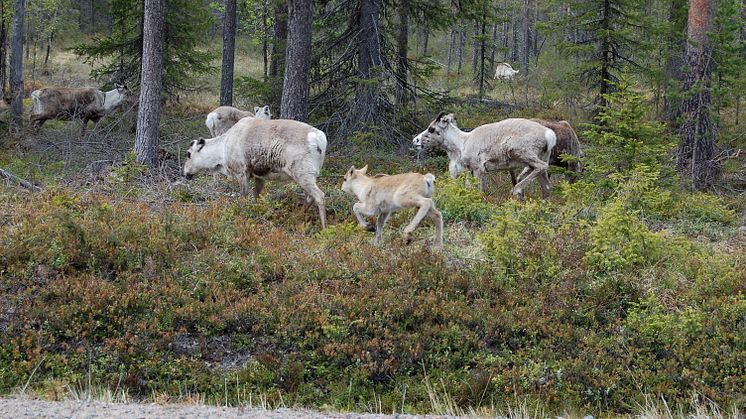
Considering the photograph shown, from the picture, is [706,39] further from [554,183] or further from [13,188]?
[13,188]

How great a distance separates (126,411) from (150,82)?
32.4ft

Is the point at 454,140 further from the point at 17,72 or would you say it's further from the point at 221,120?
the point at 17,72

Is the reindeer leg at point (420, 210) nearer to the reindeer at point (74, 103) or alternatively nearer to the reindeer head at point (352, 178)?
the reindeer head at point (352, 178)

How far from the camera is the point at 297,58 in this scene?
1614 cm

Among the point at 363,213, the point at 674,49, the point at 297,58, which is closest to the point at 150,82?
the point at 297,58

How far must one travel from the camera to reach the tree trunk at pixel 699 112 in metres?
16.4

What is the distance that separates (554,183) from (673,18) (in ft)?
36.8

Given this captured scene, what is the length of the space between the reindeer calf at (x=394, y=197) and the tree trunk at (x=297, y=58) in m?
5.72

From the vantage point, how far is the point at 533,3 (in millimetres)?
51656

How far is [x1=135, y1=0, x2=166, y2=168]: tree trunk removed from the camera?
47.7 feet

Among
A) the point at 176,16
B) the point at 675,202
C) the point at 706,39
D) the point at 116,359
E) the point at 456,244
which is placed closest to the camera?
the point at 116,359

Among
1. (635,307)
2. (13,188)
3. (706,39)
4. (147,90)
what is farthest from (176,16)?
(635,307)

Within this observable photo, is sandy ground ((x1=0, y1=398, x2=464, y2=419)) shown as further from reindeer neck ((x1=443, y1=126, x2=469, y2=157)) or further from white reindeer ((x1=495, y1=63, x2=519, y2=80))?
white reindeer ((x1=495, y1=63, x2=519, y2=80))

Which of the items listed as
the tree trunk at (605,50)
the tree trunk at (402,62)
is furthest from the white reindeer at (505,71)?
the tree trunk at (605,50)
